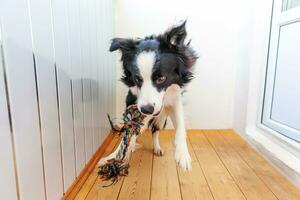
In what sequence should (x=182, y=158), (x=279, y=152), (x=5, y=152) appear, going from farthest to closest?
(x=279, y=152) → (x=182, y=158) → (x=5, y=152)

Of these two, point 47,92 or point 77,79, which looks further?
point 77,79

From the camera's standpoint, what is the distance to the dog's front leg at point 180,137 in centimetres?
107

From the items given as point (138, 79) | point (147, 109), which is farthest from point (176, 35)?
point (147, 109)

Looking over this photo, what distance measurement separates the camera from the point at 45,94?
813 mm

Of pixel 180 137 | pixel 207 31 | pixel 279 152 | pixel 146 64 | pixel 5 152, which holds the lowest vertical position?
pixel 279 152

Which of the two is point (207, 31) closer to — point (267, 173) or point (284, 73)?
point (284, 73)

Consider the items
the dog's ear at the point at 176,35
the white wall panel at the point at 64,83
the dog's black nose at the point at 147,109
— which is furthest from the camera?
the dog's ear at the point at 176,35

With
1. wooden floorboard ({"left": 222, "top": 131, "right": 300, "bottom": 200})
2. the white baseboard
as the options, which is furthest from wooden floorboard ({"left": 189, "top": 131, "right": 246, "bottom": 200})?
the white baseboard

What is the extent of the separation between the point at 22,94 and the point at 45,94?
0.14 m

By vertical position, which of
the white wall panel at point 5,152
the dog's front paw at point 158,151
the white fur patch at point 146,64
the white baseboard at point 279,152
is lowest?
the dog's front paw at point 158,151

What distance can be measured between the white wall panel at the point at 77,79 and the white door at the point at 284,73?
1.24 m

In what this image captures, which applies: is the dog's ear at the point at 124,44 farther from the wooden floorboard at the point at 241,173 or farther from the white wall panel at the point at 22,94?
the wooden floorboard at the point at 241,173

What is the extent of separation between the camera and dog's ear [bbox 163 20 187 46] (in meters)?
1.12

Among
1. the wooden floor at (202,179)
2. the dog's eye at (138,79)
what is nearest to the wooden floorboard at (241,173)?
the wooden floor at (202,179)
